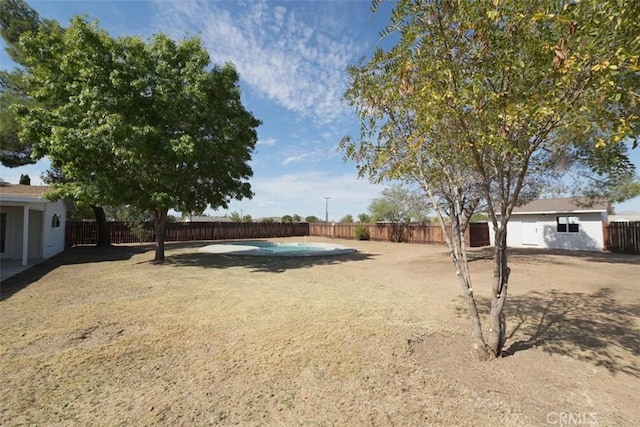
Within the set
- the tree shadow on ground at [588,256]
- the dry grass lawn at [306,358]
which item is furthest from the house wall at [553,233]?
the dry grass lawn at [306,358]

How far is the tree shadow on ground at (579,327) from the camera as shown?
13.0ft

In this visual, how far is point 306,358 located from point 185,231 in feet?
76.8

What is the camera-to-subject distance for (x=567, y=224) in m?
19.3

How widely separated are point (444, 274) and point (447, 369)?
6.95 m

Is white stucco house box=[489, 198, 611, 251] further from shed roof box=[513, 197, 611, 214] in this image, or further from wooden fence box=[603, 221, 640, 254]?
wooden fence box=[603, 221, 640, 254]

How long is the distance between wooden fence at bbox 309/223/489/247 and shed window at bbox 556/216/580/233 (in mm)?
4191

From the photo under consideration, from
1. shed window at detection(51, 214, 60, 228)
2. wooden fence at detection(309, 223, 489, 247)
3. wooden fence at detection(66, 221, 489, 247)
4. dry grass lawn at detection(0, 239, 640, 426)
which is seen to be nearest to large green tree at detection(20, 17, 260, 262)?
dry grass lawn at detection(0, 239, 640, 426)

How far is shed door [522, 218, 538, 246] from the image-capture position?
68.4 feet

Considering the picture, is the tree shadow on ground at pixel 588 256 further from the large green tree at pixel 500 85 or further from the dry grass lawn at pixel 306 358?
the large green tree at pixel 500 85

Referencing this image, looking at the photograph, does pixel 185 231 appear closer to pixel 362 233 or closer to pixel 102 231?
pixel 102 231

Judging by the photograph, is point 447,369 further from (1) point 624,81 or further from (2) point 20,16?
(2) point 20,16

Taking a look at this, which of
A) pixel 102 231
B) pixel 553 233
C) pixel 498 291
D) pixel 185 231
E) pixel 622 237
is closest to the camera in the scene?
pixel 498 291

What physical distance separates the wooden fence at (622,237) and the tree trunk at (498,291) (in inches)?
739

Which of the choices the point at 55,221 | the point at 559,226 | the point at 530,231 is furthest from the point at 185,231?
the point at 559,226
